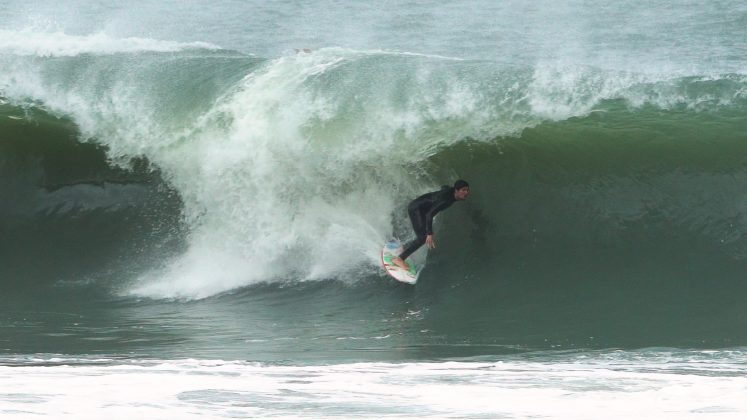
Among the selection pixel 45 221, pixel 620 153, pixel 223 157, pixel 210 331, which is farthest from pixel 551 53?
pixel 210 331

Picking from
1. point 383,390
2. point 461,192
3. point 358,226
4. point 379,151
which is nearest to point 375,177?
point 379,151

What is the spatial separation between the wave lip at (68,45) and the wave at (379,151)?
86 cm

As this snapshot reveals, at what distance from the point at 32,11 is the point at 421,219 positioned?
14.7m

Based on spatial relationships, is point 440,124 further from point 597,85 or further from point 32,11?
point 32,11

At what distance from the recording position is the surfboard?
10203 mm

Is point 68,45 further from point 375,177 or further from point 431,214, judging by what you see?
point 431,214

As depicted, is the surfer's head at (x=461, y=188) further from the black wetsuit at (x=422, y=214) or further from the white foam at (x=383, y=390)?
the white foam at (x=383, y=390)

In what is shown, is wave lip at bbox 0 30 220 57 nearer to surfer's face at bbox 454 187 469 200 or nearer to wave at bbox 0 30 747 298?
wave at bbox 0 30 747 298

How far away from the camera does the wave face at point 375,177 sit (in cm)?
1050

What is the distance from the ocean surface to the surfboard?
0.35 feet

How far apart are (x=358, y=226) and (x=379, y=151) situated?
1058 mm

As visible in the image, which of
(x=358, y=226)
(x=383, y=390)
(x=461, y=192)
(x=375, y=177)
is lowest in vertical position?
(x=383, y=390)

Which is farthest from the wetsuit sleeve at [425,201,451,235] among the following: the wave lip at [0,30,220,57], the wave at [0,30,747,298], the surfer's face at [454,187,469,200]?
the wave lip at [0,30,220,57]

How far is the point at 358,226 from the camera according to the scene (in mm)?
10875
